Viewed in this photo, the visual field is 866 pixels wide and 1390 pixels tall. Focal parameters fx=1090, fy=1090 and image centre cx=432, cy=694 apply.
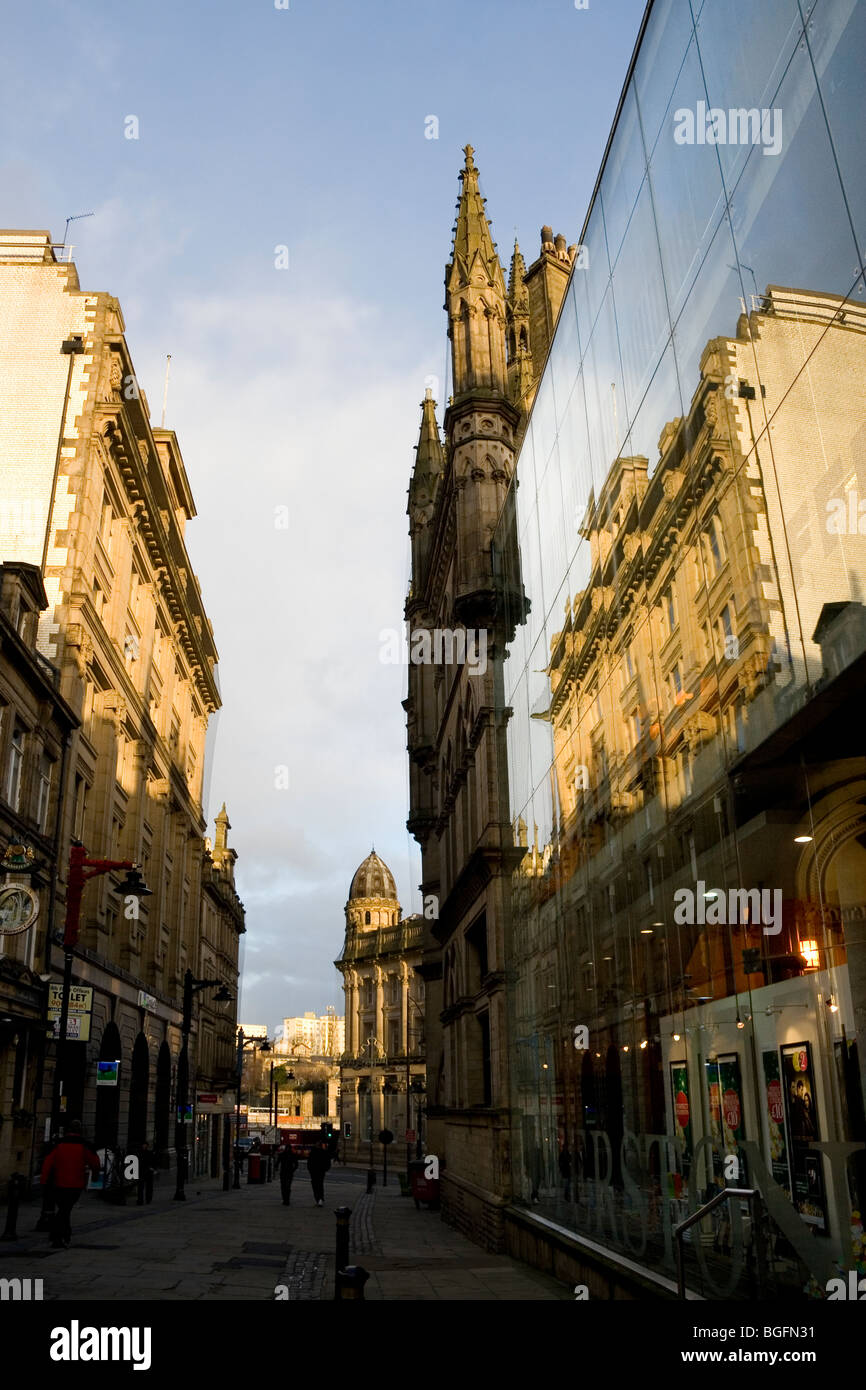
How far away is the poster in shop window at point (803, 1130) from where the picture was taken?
25.2ft

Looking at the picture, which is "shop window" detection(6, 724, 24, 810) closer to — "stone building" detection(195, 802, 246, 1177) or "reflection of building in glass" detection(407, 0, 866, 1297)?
"reflection of building in glass" detection(407, 0, 866, 1297)

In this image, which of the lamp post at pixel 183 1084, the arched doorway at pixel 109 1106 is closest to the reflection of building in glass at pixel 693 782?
the lamp post at pixel 183 1084

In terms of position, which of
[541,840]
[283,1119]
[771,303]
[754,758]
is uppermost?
[771,303]

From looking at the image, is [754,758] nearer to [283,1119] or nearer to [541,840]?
[541,840]

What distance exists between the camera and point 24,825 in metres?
26.1

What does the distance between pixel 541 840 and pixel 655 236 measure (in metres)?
10.9

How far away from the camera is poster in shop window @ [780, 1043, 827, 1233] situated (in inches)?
302

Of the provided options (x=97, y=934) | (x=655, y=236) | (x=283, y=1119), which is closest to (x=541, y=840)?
(x=655, y=236)

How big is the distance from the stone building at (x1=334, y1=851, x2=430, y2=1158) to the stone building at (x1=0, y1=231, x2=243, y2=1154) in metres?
49.1

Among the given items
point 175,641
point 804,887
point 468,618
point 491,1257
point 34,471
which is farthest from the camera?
point 175,641

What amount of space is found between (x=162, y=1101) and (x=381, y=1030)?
59.7 meters

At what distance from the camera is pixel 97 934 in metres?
34.8

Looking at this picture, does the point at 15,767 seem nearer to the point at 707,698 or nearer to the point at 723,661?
the point at 707,698
